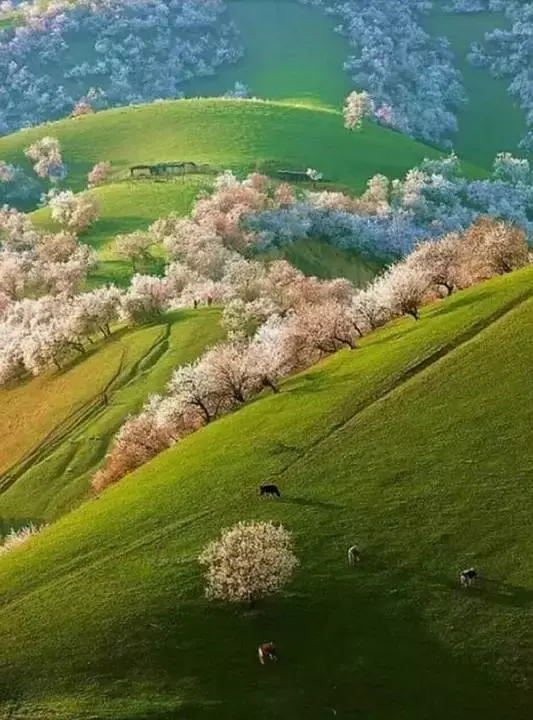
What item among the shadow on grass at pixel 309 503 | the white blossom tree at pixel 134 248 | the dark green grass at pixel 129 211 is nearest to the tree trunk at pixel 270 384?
the shadow on grass at pixel 309 503

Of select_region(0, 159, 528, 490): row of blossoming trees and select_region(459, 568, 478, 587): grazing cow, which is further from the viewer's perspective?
select_region(0, 159, 528, 490): row of blossoming trees

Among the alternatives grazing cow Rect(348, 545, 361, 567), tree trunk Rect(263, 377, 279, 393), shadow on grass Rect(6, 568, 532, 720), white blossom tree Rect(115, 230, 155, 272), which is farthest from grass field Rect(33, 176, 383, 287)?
shadow on grass Rect(6, 568, 532, 720)

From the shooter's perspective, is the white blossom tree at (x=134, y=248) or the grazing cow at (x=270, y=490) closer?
the grazing cow at (x=270, y=490)

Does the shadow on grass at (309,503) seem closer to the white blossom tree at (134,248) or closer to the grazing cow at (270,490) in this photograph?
the grazing cow at (270,490)

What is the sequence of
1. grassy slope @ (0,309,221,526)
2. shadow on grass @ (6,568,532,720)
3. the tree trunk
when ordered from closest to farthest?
shadow on grass @ (6,568,532,720) < the tree trunk < grassy slope @ (0,309,221,526)

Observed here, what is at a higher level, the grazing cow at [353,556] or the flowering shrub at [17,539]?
the flowering shrub at [17,539]

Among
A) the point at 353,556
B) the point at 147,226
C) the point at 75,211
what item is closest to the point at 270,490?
the point at 353,556

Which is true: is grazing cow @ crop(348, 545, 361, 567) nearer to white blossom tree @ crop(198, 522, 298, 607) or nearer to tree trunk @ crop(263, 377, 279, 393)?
white blossom tree @ crop(198, 522, 298, 607)
